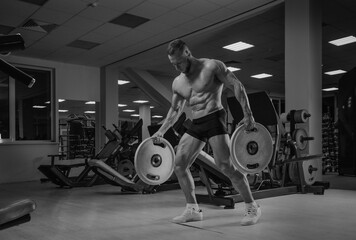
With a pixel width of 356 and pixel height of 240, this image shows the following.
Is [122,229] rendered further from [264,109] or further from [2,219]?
[264,109]

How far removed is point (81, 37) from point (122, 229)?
5.34 meters

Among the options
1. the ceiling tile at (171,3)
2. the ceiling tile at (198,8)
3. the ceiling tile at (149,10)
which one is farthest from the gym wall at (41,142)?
the ceiling tile at (198,8)

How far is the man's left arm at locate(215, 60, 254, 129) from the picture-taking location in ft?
9.10

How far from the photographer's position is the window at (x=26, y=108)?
330 inches

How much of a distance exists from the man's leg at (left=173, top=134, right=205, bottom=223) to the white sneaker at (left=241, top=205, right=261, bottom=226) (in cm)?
41

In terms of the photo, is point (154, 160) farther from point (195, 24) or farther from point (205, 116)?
point (195, 24)

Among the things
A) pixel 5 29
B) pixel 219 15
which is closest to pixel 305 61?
pixel 219 15

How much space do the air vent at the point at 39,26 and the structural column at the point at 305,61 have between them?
13.8ft

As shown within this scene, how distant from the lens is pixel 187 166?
3.03 meters

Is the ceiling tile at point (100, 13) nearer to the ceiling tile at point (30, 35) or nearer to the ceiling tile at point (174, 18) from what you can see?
the ceiling tile at point (174, 18)

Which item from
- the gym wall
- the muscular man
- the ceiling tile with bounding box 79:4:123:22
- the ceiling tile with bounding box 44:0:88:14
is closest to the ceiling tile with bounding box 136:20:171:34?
the ceiling tile with bounding box 79:4:123:22

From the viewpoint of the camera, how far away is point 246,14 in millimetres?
6117

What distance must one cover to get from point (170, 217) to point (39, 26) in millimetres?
4824

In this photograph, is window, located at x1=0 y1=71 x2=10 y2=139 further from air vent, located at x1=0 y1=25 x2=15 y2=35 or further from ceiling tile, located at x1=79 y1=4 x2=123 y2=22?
ceiling tile, located at x1=79 y1=4 x2=123 y2=22
